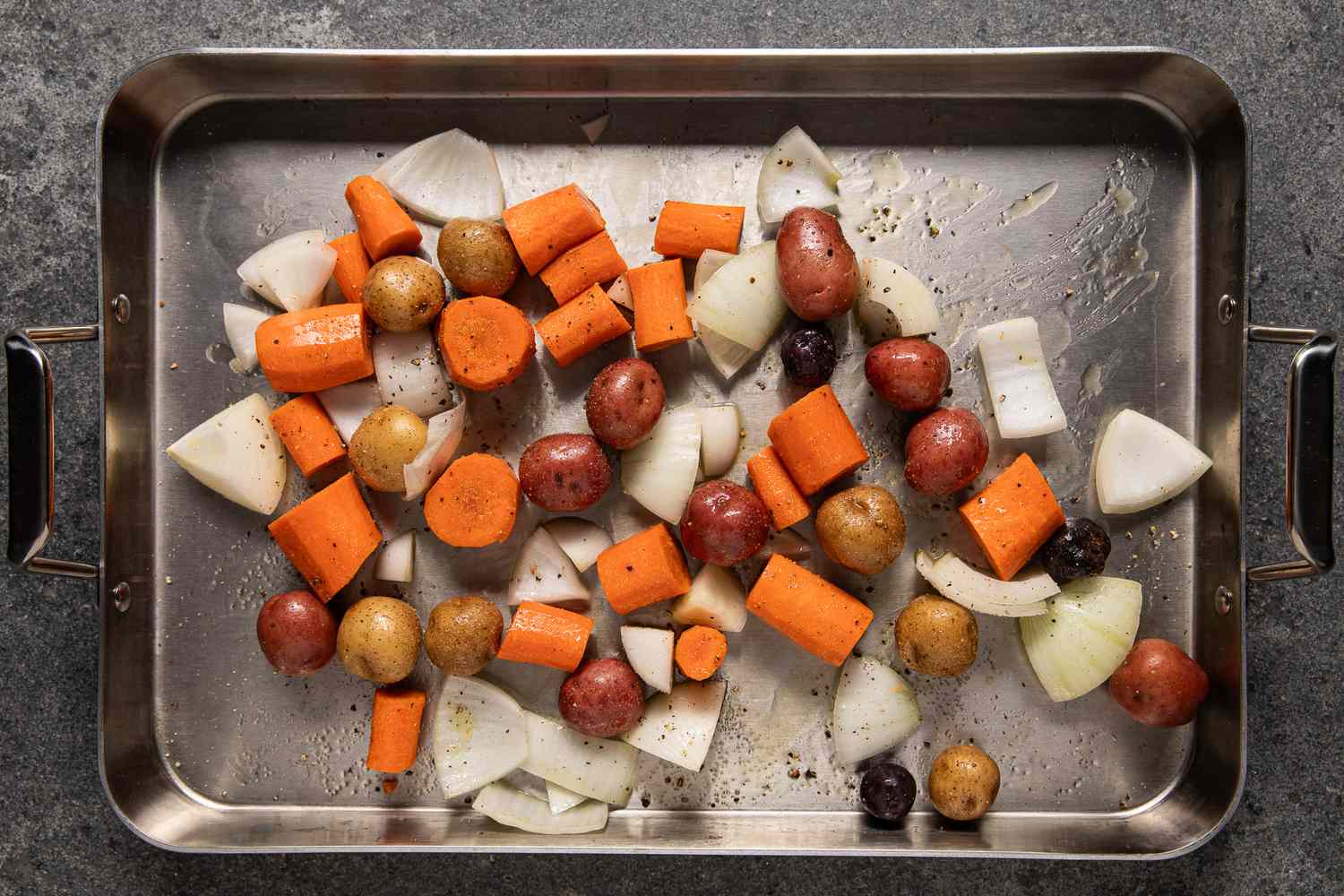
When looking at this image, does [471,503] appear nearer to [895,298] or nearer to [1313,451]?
[895,298]

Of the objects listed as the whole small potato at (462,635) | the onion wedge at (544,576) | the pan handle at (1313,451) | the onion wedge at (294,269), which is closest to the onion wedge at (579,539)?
the onion wedge at (544,576)

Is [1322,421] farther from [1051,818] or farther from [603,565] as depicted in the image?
[603,565]

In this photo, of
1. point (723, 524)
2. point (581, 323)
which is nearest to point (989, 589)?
point (723, 524)

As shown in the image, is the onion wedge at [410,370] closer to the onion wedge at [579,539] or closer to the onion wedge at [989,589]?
the onion wedge at [579,539]

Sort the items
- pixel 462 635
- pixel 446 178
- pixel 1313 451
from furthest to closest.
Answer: pixel 446 178
pixel 462 635
pixel 1313 451

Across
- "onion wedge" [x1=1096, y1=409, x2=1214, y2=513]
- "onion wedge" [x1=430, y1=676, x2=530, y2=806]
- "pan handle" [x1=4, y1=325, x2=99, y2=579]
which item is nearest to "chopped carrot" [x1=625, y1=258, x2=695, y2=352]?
"onion wedge" [x1=430, y1=676, x2=530, y2=806]
